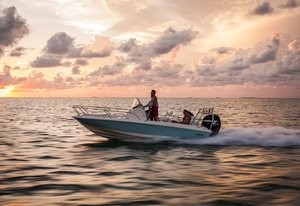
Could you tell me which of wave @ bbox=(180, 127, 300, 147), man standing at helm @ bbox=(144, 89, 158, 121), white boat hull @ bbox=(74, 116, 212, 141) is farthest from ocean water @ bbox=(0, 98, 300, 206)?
man standing at helm @ bbox=(144, 89, 158, 121)

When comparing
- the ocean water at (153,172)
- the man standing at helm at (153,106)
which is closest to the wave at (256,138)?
the ocean water at (153,172)

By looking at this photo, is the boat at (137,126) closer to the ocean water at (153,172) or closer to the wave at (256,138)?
the ocean water at (153,172)

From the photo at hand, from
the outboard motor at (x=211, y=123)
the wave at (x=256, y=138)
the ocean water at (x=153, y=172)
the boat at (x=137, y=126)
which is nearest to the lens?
the ocean water at (x=153, y=172)

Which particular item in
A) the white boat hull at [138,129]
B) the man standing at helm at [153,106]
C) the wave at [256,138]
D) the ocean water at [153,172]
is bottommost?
the ocean water at [153,172]

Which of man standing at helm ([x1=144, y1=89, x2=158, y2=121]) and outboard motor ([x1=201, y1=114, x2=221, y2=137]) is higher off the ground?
man standing at helm ([x1=144, y1=89, x2=158, y2=121])

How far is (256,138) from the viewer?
2300cm

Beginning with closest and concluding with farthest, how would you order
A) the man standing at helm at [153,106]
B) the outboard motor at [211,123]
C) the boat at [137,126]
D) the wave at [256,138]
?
the man standing at helm at [153,106] → the boat at [137,126] → the outboard motor at [211,123] → the wave at [256,138]

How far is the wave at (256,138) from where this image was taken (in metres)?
21.3

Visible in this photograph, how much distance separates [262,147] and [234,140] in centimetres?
205

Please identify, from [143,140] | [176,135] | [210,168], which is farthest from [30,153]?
[210,168]

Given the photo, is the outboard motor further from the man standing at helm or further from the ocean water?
the man standing at helm

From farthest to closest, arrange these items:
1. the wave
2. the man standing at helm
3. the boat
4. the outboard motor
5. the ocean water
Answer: the wave, the outboard motor, the boat, the man standing at helm, the ocean water

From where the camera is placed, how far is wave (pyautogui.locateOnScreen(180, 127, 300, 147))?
70.0 feet

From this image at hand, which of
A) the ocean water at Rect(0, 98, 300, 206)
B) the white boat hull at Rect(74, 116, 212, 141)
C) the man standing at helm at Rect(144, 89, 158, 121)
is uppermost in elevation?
the man standing at helm at Rect(144, 89, 158, 121)
